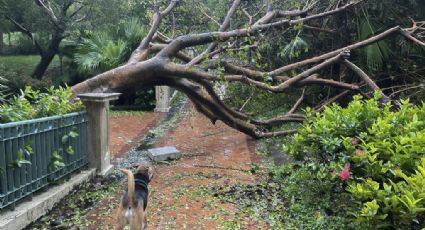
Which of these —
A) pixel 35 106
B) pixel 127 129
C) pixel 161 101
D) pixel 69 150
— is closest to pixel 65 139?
pixel 69 150

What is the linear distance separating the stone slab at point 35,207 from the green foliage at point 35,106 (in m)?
0.93

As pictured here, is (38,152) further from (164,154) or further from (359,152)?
(359,152)

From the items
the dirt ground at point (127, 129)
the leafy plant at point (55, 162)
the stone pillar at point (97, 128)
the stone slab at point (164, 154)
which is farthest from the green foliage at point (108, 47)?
the leafy plant at point (55, 162)

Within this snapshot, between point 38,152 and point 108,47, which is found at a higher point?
point 108,47

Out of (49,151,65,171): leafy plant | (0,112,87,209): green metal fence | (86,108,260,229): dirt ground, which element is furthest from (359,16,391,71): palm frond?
(49,151,65,171): leafy plant

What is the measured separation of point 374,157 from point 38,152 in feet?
12.0

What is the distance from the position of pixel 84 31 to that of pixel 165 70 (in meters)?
8.87

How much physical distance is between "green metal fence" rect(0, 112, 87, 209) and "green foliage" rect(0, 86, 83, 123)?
0.45 ft

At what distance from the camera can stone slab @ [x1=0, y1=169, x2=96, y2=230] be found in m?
3.99

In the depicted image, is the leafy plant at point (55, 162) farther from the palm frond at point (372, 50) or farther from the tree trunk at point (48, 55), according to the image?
the tree trunk at point (48, 55)

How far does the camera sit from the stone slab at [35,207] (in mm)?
3991

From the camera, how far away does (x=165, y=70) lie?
7.35m

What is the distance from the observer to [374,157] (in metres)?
3.62

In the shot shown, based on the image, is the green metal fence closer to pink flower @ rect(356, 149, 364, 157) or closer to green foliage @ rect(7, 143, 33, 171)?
green foliage @ rect(7, 143, 33, 171)
